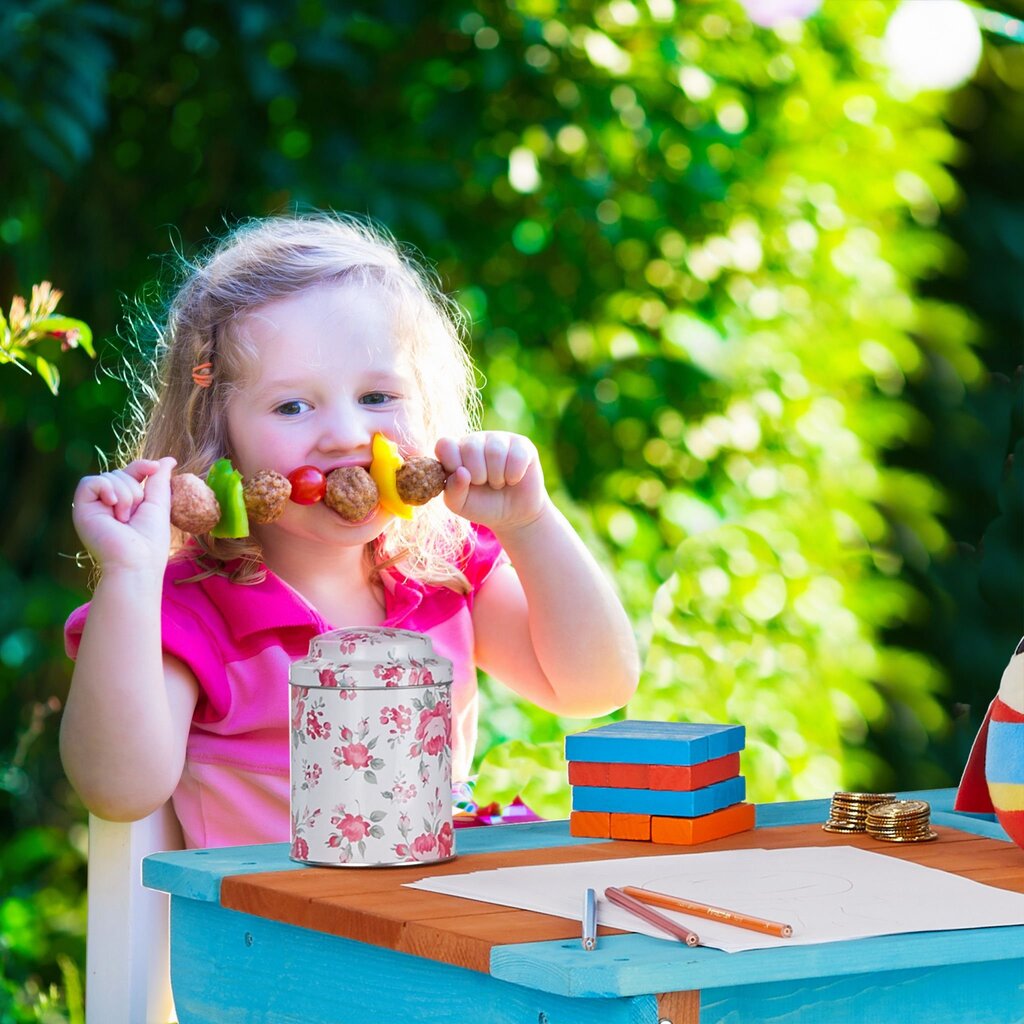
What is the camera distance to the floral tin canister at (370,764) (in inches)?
50.3

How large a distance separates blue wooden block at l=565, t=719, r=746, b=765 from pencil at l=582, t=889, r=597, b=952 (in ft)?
1.20

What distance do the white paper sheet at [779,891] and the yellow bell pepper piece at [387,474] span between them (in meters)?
0.61

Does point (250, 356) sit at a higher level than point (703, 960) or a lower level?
higher

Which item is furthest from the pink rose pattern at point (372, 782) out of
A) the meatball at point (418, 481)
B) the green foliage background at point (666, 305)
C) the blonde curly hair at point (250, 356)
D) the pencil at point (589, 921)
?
the green foliage background at point (666, 305)

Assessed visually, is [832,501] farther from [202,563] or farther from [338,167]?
[202,563]

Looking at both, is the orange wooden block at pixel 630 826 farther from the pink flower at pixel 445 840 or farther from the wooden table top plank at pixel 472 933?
the wooden table top plank at pixel 472 933

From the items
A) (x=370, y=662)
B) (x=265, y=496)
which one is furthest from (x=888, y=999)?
(x=265, y=496)

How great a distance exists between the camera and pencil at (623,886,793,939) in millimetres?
989

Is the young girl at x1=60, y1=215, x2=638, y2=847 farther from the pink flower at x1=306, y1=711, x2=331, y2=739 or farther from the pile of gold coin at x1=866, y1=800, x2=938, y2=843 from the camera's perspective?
the pile of gold coin at x1=866, y1=800, x2=938, y2=843

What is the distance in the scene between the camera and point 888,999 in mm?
1045

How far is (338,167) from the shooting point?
10.3 feet

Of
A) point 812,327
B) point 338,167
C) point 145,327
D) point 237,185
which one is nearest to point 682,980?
point 145,327

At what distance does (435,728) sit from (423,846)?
0.09 metres

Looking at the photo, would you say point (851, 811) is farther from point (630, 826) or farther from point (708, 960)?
point (708, 960)
